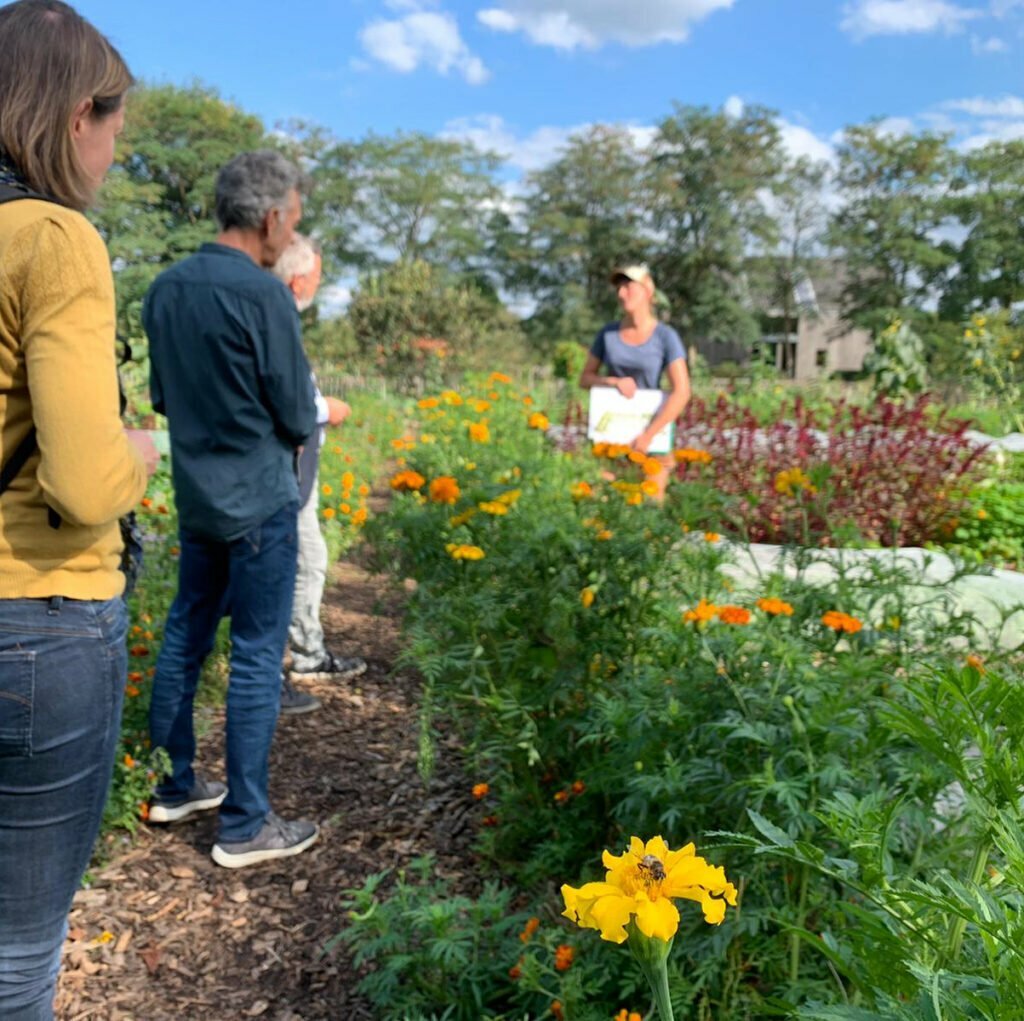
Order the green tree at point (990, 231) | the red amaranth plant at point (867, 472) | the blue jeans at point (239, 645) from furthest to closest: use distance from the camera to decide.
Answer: the green tree at point (990, 231), the red amaranth plant at point (867, 472), the blue jeans at point (239, 645)

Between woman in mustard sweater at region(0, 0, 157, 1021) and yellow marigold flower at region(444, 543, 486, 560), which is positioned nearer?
woman in mustard sweater at region(0, 0, 157, 1021)

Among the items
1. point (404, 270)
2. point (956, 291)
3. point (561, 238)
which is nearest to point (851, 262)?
point (956, 291)

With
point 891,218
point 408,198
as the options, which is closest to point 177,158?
point 408,198

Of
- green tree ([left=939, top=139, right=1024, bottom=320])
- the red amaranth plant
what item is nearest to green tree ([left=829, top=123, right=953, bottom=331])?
green tree ([left=939, top=139, right=1024, bottom=320])

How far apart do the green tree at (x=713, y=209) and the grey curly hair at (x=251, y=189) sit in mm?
40257

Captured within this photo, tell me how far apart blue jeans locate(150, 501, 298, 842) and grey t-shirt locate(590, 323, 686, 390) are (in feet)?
7.97

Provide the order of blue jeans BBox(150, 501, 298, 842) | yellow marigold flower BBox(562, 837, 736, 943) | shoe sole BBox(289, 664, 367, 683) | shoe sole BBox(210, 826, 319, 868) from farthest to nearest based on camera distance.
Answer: shoe sole BBox(289, 664, 367, 683)
shoe sole BBox(210, 826, 319, 868)
blue jeans BBox(150, 501, 298, 842)
yellow marigold flower BBox(562, 837, 736, 943)

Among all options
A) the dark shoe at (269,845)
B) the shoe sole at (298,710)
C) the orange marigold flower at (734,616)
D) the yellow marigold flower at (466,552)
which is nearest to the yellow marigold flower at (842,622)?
the orange marigold flower at (734,616)

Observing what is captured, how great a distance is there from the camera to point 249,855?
104 inches

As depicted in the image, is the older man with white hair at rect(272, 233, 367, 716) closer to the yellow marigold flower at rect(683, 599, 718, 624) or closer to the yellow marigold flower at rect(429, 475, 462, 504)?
the yellow marigold flower at rect(429, 475, 462, 504)

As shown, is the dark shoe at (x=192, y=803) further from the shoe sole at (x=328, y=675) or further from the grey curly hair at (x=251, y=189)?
the grey curly hair at (x=251, y=189)

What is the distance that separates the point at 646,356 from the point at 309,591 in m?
2.03

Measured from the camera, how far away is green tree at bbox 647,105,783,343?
41.0 metres

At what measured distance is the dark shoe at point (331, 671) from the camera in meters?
4.00
